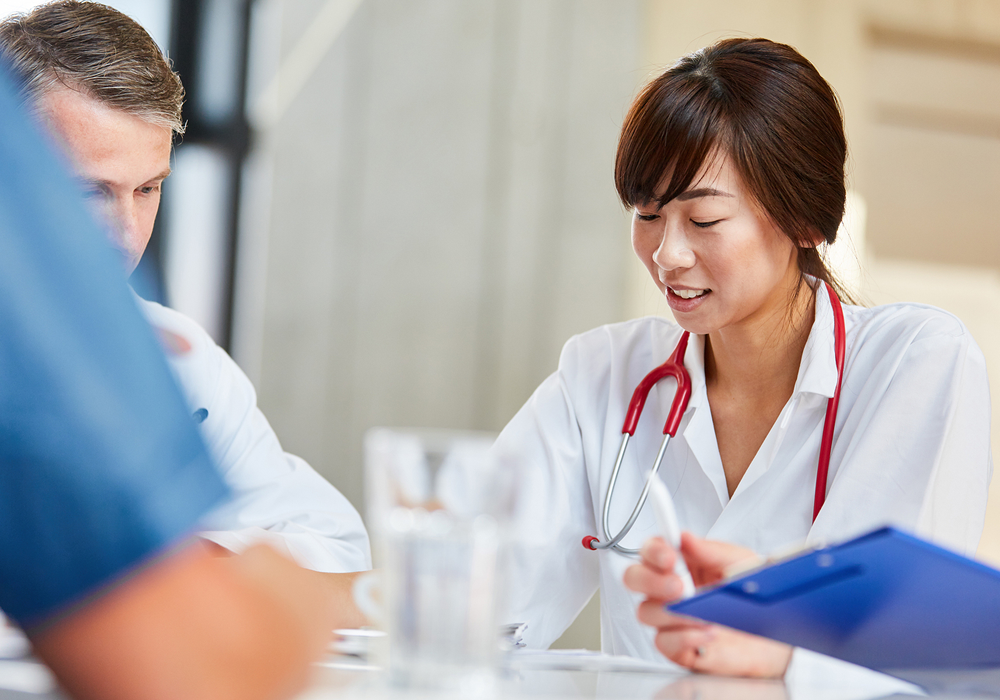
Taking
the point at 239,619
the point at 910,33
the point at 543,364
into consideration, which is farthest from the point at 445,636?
the point at 910,33

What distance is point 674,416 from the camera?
1.35 m

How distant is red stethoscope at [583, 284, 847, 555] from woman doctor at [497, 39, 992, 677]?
0.06 feet

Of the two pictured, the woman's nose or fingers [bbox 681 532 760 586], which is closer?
fingers [bbox 681 532 760 586]

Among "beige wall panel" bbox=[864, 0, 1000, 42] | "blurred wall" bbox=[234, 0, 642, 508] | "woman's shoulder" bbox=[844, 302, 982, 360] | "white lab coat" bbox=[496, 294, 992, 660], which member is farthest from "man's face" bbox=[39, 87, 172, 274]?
"beige wall panel" bbox=[864, 0, 1000, 42]

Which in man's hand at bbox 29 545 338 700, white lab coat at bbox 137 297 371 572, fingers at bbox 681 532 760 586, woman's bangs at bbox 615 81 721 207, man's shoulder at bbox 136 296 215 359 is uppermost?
woman's bangs at bbox 615 81 721 207

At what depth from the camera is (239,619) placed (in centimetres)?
34

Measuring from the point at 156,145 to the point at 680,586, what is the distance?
1033 mm

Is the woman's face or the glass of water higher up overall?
the woman's face

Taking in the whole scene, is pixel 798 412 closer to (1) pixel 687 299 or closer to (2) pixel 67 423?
(1) pixel 687 299

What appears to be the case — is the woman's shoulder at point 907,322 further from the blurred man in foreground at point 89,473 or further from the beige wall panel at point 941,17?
the beige wall panel at point 941,17

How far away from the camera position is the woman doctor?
1.15 m

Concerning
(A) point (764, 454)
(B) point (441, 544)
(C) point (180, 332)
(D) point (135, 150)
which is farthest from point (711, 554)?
(C) point (180, 332)

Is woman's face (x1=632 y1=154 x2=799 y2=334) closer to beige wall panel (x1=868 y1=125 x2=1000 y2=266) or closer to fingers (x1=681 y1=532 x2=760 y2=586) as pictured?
fingers (x1=681 y1=532 x2=760 y2=586)

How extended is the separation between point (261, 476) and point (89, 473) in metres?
1.15
